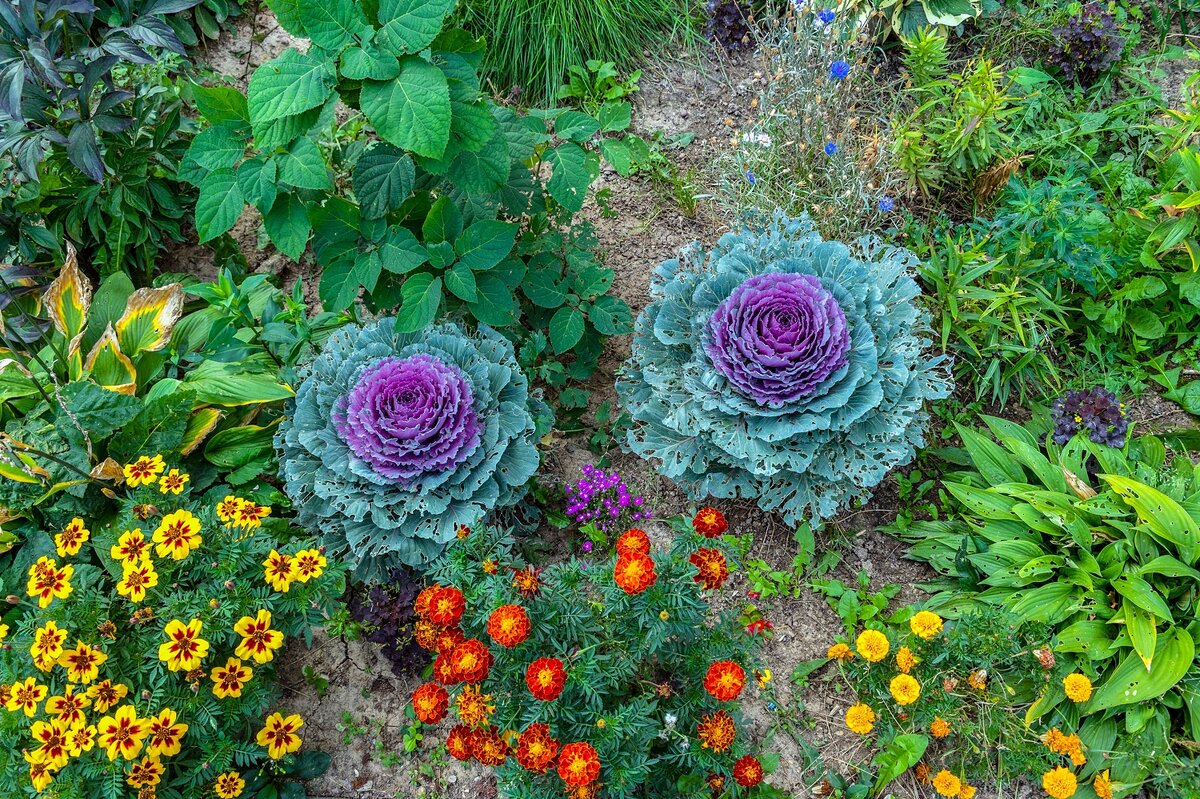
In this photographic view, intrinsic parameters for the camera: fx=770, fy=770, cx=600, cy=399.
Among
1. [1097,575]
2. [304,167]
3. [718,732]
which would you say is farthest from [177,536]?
[1097,575]

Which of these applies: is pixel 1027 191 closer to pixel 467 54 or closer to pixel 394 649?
pixel 467 54

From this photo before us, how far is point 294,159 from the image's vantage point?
1986 mm

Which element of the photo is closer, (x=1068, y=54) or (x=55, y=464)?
(x=55, y=464)

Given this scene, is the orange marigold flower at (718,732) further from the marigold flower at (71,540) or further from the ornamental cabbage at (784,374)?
the marigold flower at (71,540)

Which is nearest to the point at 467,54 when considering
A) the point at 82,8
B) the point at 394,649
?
the point at 82,8

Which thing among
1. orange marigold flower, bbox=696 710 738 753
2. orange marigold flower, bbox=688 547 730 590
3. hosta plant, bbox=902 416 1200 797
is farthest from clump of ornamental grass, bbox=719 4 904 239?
orange marigold flower, bbox=696 710 738 753

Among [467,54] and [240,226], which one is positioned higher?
[467,54]

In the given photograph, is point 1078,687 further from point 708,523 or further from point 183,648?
point 183,648

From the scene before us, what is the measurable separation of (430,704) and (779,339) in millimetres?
1323

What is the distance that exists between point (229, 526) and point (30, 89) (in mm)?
1610

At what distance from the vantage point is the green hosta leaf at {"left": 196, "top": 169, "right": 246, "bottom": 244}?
2035 mm

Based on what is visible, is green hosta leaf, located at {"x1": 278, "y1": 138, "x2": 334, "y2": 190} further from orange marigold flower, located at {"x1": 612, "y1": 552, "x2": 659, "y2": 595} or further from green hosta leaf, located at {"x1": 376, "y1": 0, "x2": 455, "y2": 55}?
orange marigold flower, located at {"x1": 612, "y1": 552, "x2": 659, "y2": 595}

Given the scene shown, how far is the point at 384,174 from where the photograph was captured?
2.11 m

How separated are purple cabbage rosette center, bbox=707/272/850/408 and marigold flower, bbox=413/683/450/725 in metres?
1.16
